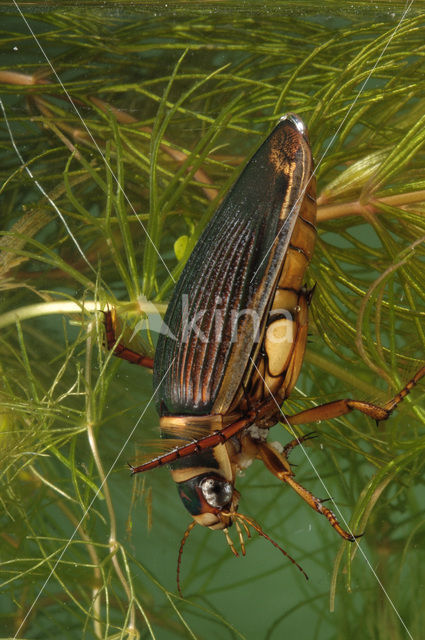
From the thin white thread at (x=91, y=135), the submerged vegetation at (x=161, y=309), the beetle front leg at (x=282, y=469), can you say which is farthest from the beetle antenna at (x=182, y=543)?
the thin white thread at (x=91, y=135)

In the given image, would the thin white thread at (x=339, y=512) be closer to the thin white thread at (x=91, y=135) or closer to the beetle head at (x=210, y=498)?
the beetle head at (x=210, y=498)

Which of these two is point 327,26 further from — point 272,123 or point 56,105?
point 56,105

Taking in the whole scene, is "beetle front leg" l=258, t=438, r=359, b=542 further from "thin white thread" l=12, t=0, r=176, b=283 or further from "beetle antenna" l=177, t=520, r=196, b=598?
"thin white thread" l=12, t=0, r=176, b=283

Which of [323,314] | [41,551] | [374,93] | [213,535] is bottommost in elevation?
[41,551]

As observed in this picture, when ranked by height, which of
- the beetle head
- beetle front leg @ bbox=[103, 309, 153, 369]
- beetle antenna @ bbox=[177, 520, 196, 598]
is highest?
beetle front leg @ bbox=[103, 309, 153, 369]

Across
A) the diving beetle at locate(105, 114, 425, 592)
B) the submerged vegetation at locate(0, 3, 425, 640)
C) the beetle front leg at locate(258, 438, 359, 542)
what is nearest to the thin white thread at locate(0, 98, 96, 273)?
the submerged vegetation at locate(0, 3, 425, 640)

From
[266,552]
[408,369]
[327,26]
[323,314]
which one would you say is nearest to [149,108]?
[327,26]
